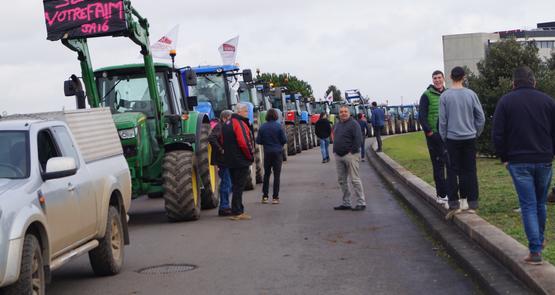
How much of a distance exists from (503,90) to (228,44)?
10.2 meters

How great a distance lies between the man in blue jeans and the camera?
7.97m

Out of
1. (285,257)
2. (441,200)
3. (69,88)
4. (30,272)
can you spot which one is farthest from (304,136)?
(30,272)

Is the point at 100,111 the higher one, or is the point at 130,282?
the point at 100,111

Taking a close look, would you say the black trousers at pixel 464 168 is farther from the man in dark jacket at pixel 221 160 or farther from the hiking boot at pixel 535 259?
the man in dark jacket at pixel 221 160

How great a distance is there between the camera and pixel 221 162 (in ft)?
47.9

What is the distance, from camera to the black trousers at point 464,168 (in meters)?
11.2

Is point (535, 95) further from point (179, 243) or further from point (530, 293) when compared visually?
point (179, 243)

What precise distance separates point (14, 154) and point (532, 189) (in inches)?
185

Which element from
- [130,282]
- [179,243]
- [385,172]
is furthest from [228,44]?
[130,282]

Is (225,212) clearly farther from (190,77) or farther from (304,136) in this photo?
(304,136)

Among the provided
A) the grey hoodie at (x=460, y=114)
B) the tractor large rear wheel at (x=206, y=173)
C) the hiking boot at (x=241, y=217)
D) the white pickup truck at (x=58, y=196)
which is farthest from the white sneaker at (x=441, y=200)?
the white pickup truck at (x=58, y=196)

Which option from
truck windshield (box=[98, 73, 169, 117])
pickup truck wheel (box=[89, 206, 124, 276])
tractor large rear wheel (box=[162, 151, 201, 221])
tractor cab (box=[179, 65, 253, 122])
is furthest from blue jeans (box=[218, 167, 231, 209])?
tractor cab (box=[179, 65, 253, 122])

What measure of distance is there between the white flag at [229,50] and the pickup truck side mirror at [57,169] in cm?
2247

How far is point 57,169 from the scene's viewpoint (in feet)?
24.6
